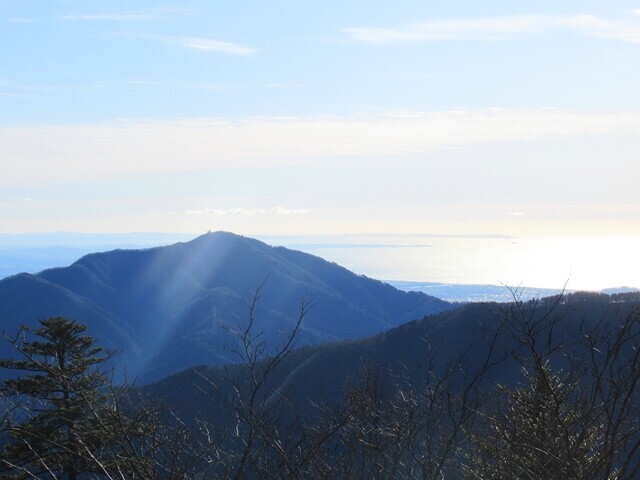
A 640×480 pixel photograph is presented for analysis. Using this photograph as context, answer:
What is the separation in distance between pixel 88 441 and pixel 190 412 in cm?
7814

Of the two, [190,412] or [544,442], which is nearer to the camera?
[544,442]

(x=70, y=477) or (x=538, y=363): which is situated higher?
(x=538, y=363)

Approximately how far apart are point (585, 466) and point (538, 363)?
4.12ft

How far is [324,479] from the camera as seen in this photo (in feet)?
25.3

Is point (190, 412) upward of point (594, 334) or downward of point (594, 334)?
downward

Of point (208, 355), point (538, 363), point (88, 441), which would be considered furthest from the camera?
point (208, 355)

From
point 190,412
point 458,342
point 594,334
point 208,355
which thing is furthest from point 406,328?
point 594,334

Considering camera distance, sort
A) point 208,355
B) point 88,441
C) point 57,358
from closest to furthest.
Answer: point 88,441 → point 57,358 → point 208,355

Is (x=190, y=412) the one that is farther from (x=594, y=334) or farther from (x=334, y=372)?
(x=594, y=334)

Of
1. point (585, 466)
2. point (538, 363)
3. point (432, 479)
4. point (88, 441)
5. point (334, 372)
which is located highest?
point (538, 363)

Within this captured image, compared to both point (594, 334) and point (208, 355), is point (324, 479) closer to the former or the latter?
point (594, 334)

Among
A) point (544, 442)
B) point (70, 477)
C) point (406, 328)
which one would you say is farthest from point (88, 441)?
point (406, 328)

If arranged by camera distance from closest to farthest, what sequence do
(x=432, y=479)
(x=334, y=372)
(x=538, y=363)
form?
(x=538, y=363)
(x=432, y=479)
(x=334, y=372)

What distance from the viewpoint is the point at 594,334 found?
7.76 meters
